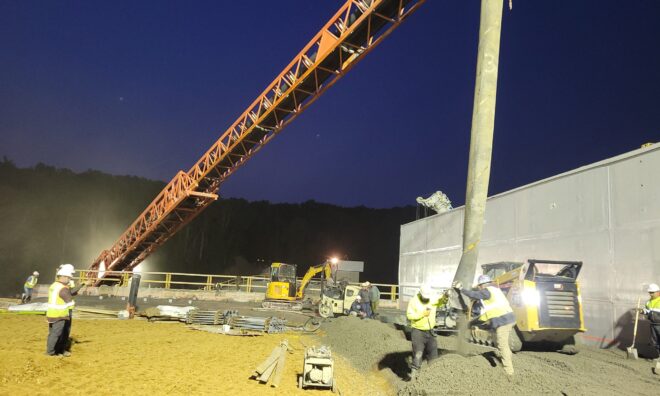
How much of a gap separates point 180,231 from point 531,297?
127 feet

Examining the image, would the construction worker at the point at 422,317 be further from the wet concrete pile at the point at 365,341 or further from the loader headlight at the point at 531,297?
the loader headlight at the point at 531,297

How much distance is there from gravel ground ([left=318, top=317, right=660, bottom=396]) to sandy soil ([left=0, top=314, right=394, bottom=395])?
735 mm

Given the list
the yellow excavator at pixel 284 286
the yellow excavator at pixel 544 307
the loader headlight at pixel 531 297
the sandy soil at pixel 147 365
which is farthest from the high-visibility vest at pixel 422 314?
the yellow excavator at pixel 284 286

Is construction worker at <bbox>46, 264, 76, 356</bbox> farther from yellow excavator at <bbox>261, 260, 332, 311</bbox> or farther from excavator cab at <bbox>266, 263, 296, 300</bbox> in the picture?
excavator cab at <bbox>266, 263, 296, 300</bbox>

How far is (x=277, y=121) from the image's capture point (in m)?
17.1

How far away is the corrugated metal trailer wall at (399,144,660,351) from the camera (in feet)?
33.7

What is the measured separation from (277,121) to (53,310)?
10.9 meters

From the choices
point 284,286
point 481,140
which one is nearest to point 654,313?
point 481,140

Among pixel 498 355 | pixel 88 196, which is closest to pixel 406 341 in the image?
pixel 498 355

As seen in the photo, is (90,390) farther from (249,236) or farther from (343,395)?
(249,236)

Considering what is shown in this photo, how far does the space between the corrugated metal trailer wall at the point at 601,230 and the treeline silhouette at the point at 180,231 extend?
107 ft

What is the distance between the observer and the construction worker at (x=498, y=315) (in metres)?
7.04

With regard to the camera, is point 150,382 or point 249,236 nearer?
point 150,382

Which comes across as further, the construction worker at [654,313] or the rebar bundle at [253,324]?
the rebar bundle at [253,324]
